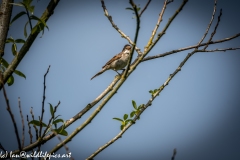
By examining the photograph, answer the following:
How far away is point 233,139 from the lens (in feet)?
103

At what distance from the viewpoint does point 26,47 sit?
10.5ft

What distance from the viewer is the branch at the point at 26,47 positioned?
3.09 m

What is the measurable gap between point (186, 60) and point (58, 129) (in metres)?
1.57

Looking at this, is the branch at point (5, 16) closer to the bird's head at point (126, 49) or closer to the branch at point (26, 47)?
the branch at point (26, 47)

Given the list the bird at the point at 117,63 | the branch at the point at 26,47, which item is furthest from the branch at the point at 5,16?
the bird at the point at 117,63

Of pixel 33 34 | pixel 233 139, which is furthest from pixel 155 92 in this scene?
pixel 233 139

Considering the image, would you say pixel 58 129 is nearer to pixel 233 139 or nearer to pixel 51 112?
pixel 51 112

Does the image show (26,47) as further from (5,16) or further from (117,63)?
(117,63)

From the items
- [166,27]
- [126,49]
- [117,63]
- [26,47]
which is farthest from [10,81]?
[126,49]

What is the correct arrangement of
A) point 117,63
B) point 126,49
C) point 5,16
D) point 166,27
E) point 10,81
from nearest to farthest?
point 166,27
point 5,16
point 10,81
point 117,63
point 126,49

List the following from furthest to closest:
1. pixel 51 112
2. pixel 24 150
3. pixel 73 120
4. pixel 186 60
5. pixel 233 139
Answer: pixel 233 139
pixel 186 60
pixel 51 112
pixel 73 120
pixel 24 150

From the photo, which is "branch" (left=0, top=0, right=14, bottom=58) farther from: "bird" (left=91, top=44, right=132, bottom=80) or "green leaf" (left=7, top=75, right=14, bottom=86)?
"bird" (left=91, top=44, right=132, bottom=80)

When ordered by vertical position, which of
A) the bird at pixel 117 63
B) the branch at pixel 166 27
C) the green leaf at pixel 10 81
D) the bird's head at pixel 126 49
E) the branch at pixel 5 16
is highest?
the bird's head at pixel 126 49

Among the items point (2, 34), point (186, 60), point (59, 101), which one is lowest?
point (59, 101)
